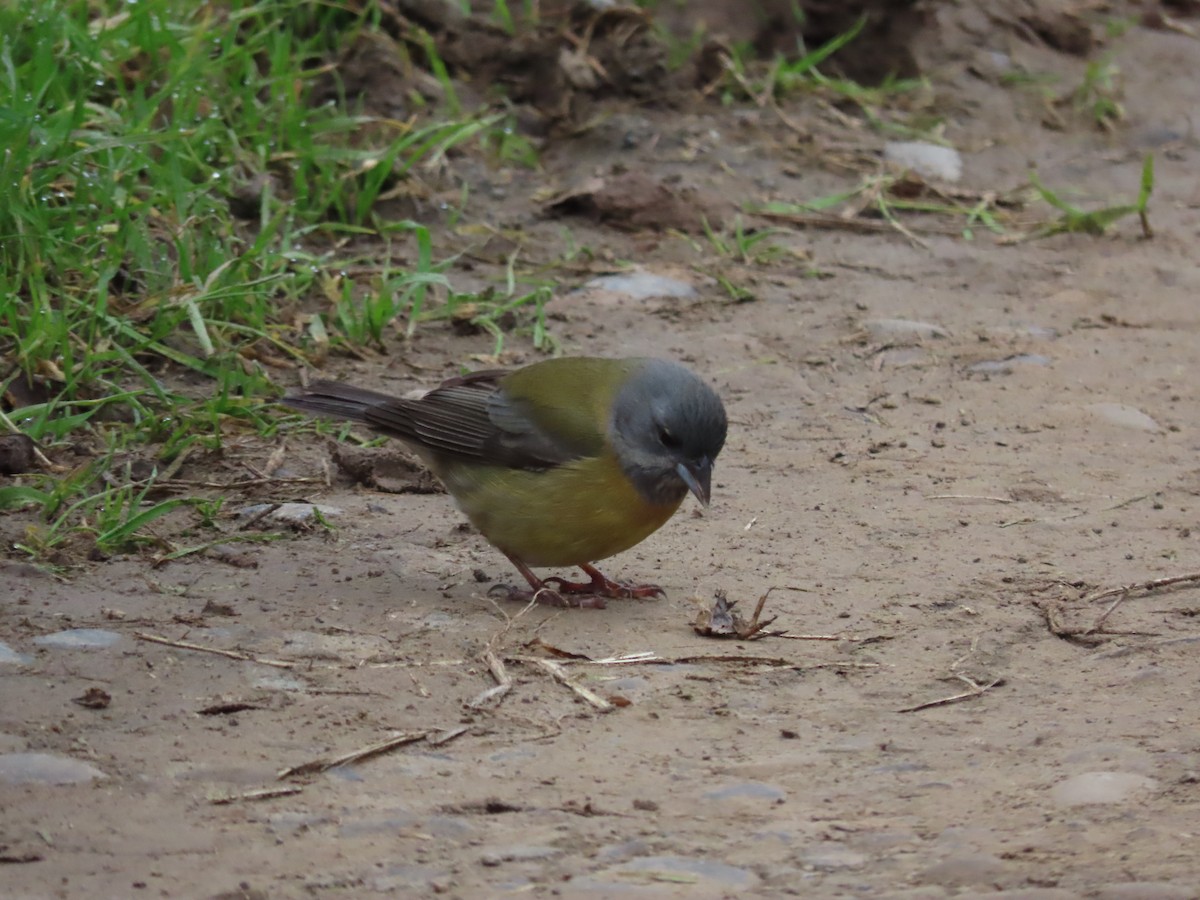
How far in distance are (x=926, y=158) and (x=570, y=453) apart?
4.73 meters

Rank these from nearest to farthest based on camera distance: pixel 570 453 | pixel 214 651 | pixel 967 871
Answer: pixel 967 871 < pixel 214 651 < pixel 570 453

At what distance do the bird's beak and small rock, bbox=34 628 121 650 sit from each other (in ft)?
5.36

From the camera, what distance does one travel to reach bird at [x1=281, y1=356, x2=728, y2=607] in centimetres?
482

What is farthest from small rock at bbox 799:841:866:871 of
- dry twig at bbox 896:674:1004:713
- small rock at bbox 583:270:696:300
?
small rock at bbox 583:270:696:300

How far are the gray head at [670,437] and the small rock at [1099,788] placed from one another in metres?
1.59

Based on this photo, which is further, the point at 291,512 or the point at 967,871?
the point at 291,512

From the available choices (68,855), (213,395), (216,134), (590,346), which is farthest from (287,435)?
(68,855)

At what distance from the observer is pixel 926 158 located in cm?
899

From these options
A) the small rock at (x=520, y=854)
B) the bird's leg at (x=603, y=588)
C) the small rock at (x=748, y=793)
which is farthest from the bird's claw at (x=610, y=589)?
the small rock at (x=520, y=854)

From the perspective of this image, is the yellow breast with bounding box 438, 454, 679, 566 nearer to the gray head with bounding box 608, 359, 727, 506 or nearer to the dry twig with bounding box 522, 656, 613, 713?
the gray head with bounding box 608, 359, 727, 506

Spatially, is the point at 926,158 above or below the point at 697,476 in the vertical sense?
below

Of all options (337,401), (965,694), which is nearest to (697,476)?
(965,694)

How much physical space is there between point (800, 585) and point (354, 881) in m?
2.18

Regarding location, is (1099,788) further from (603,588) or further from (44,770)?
(44,770)
